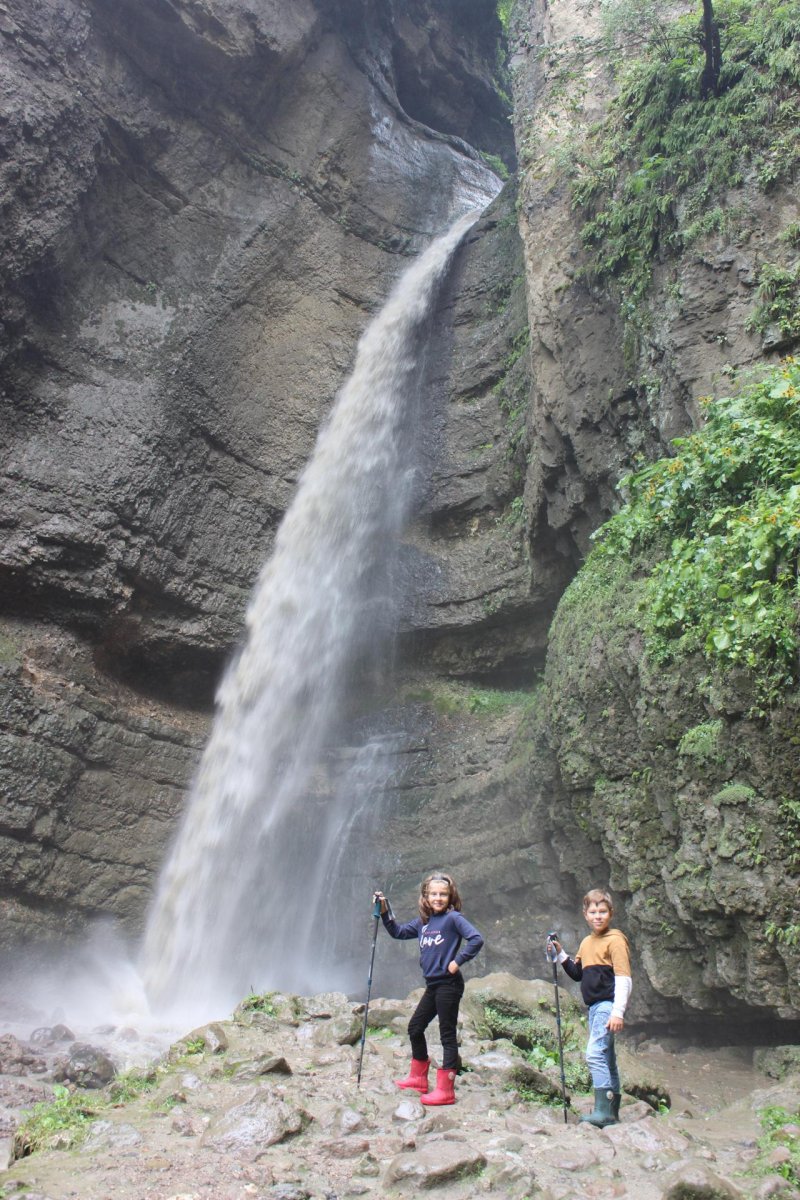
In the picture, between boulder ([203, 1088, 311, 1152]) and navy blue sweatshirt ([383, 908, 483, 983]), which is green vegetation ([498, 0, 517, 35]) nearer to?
navy blue sweatshirt ([383, 908, 483, 983])

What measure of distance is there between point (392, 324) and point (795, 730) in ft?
42.0

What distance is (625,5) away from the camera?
11.8 metres

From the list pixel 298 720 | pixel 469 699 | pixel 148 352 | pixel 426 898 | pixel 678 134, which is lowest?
pixel 426 898

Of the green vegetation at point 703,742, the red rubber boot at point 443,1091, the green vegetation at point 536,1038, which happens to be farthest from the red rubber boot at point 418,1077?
the green vegetation at point 703,742

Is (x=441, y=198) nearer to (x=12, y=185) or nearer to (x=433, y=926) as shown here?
(x=12, y=185)

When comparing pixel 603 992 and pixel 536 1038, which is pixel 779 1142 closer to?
pixel 603 992

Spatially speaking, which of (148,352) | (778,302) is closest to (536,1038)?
(778,302)

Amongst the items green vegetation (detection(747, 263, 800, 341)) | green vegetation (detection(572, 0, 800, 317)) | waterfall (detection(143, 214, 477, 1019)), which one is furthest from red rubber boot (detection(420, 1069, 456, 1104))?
green vegetation (detection(572, 0, 800, 317))

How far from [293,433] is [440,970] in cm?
1182

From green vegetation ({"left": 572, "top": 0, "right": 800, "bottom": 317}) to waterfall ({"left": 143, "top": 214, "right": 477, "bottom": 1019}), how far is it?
5.50 meters

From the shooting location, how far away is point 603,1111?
4.33 metres

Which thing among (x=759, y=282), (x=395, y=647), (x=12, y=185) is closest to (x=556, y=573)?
(x=395, y=647)

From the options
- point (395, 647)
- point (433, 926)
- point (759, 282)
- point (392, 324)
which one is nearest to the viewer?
point (433, 926)

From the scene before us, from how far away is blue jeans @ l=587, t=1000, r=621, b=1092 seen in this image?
14.4 ft
